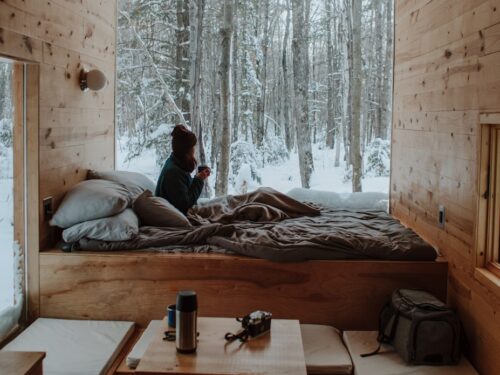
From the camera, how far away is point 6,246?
141 inches

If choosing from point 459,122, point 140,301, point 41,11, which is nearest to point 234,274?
point 140,301

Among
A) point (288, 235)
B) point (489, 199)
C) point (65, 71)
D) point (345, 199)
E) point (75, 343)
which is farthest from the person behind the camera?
point (345, 199)

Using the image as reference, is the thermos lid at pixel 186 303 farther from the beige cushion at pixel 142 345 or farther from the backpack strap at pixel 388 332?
the backpack strap at pixel 388 332

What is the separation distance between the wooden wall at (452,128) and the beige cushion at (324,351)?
67cm


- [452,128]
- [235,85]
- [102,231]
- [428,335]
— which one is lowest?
[428,335]

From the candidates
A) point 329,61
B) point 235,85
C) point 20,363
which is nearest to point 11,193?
point 20,363

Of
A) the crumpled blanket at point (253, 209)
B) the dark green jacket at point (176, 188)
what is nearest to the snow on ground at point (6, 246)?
the dark green jacket at point (176, 188)

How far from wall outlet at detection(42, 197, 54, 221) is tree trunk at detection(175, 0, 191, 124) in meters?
2.40

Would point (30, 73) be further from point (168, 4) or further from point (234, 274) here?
point (168, 4)

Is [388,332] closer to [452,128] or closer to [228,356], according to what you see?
[228,356]

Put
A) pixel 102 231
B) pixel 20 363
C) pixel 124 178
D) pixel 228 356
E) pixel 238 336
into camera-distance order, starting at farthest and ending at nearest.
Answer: pixel 124 178 < pixel 102 231 < pixel 238 336 < pixel 228 356 < pixel 20 363

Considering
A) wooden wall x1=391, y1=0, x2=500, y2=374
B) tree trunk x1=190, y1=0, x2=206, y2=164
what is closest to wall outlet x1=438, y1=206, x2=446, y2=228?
wooden wall x1=391, y1=0, x2=500, y2=374

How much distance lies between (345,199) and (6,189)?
2827mm

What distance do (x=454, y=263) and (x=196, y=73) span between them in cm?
336
